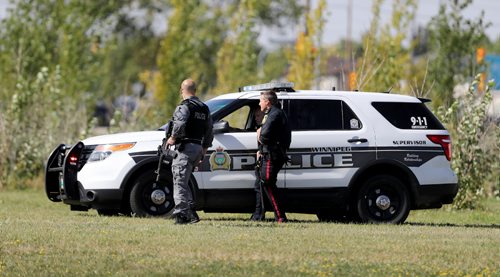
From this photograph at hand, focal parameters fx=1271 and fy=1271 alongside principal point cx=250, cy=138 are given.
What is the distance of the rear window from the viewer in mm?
16500

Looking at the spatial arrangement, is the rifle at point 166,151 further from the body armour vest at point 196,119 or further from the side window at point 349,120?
the side window at point 349,120

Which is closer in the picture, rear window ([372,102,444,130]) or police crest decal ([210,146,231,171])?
police crest decal ([210,146,231,171])

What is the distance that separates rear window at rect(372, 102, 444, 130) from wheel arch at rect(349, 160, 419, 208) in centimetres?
54

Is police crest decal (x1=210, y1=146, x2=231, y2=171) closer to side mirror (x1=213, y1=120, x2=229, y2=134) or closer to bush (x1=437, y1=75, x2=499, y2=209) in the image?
side mirror (x1=213, y1=120, x2=229, y2=134)

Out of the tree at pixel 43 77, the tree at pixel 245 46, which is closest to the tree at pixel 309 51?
the tree at pixel 245 46

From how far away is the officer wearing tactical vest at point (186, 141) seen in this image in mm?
14500

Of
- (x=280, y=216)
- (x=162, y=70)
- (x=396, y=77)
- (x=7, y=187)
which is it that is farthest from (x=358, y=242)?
(x=162, y=70)

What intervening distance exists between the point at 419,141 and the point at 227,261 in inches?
219

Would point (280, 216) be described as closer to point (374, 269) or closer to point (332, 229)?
point (332, 229)

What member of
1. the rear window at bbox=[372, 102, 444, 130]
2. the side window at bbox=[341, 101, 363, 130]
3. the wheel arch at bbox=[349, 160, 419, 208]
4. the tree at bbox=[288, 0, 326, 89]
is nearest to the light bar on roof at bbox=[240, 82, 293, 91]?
the side window at bbox=[341, 101, 363, 130]

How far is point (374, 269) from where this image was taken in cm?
1121

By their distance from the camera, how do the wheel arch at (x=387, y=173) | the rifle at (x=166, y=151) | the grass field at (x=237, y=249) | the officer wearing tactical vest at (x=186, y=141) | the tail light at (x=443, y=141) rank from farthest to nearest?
the tail light at (x=443, y=141), the wheel arch at (x=387, y=173), the rifle at (x=166, y=151), the officer wearing tactical vest at (x=186, y=141), the grass field at (x=237, y=249)

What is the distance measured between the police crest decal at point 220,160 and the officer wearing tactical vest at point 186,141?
40.0 inches

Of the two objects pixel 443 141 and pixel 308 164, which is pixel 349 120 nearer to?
pixel 308 164
